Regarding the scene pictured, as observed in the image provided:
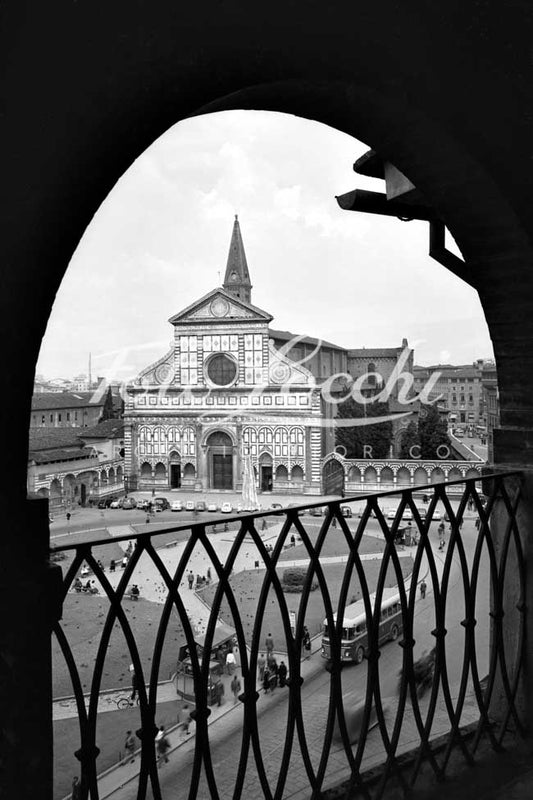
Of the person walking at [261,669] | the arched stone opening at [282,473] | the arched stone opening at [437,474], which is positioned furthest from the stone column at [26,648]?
the arched stone opening at [282,473]

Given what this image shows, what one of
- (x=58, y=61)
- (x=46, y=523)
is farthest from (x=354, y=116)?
(x=46, y=523)

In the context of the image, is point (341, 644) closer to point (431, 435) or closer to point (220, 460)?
point (220, 460)

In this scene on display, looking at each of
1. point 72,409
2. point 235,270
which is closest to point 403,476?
point 72,409

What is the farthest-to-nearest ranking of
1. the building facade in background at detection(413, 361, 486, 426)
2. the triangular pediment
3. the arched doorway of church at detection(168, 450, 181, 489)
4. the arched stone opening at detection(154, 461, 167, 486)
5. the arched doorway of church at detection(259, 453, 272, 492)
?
the building facade in background at detection(413, 361, 486, 426) → the arched stone opening at detection(154, 461, 167, 486) → the arched doorway of church at detection(168, 450, 181, 489) → the triangular pediment → the arched doorway of church at detection(259, 453, 272, 492)

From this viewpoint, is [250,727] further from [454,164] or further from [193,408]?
[193,408]

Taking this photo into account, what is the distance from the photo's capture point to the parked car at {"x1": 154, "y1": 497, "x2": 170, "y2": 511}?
2919cm

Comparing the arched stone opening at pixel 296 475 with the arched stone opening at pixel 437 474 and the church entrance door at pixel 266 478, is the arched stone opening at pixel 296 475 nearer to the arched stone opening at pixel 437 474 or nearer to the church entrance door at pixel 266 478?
the church entrance door at pixel 266 478

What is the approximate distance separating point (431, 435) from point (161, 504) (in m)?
16.2

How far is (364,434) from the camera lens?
37.7 m

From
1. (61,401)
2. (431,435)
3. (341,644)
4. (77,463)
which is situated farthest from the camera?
(61,401)

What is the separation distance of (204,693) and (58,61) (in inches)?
51.6

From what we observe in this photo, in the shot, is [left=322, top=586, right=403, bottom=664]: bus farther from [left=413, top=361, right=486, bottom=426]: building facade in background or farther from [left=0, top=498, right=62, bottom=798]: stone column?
[left=413, top=361, right=486, bottom=426]: building facade in background

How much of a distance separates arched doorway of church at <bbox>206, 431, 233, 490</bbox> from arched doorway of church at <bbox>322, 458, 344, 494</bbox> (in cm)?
501

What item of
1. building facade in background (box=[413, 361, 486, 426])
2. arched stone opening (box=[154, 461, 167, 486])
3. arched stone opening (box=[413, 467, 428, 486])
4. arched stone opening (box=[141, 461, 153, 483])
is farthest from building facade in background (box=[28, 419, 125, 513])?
building facade in background (box=[413, 361, 486, 426])
